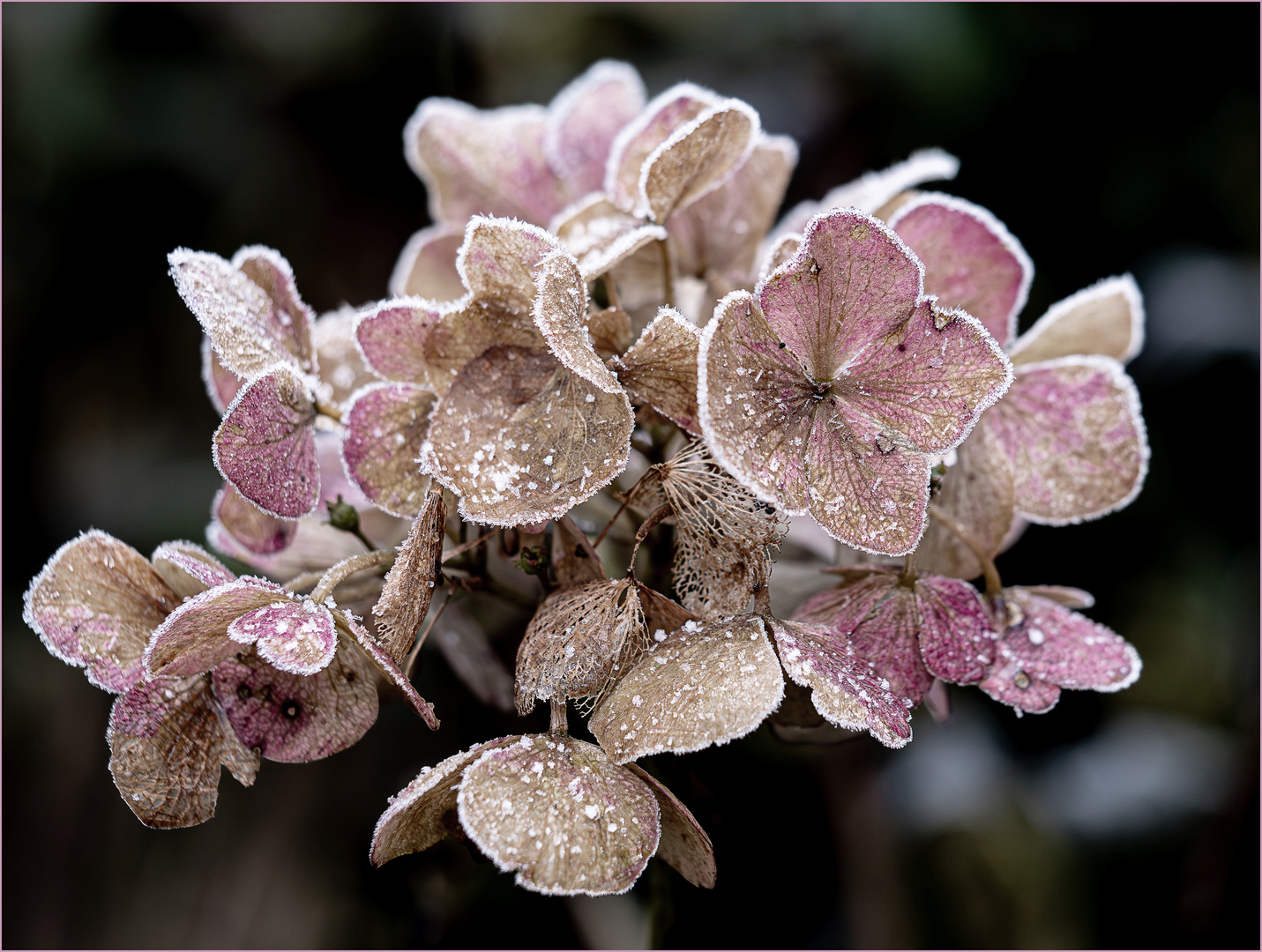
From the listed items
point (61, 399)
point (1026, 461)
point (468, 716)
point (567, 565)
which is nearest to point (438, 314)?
point (567, 565)

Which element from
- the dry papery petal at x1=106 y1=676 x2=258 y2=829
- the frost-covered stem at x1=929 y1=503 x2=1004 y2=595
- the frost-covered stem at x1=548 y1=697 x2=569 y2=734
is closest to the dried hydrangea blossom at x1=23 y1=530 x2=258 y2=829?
the dry papery petal at x1=106 y1=676 x2=258 y2=829

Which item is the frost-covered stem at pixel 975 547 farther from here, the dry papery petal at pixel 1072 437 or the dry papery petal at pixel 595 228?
the dry papery petal at pixel 595 228

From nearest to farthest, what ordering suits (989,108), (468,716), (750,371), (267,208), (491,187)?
(750,371) → (491,187) → (468,716) → (989,108) → (267,208)

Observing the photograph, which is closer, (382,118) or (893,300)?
(893,300)

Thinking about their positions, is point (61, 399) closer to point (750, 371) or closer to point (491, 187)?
point (491, 187)

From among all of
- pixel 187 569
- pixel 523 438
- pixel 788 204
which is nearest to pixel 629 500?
pixel 523 438

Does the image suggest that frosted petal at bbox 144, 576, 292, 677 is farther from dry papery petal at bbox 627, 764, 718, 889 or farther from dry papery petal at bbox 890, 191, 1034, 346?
dry papery petal at bbox 890, 191, 1034, 346
